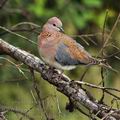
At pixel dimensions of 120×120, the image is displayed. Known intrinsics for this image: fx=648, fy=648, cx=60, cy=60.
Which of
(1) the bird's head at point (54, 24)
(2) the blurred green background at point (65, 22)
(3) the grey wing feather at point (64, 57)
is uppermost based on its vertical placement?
(1) the bird's head at point (54, 24)

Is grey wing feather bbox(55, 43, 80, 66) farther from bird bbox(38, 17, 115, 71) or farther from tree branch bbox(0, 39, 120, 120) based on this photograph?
tree branch bbox(0, 39, 120, 120)

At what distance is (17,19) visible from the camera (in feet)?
22.8

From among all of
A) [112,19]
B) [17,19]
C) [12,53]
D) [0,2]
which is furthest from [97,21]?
[12,53]

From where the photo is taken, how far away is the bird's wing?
4631 millimetres

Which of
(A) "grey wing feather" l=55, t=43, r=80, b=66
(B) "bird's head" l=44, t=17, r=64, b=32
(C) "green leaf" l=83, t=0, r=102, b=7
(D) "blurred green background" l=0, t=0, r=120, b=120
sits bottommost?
(D) "blurred green background" l=0, t=0, r=120, b=120

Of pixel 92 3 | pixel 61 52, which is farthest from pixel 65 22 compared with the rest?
pixel 61 52

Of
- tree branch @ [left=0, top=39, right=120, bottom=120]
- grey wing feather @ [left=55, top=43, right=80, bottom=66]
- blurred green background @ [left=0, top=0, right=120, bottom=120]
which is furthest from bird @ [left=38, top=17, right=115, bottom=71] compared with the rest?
blurred green background @ [left=0, top=0, right=120, bottom=120]

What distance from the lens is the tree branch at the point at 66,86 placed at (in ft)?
13.4

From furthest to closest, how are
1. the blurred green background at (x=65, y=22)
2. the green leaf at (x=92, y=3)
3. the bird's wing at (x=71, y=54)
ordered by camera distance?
the green leaf at (x=92, y=3) < the blurred green background at (x=65, y=22) < the bird's wing at (x=71, y=54)

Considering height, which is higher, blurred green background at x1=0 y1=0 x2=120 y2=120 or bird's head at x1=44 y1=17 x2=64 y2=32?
bird's head at x1=44 y1=17 x2=64 y2=32

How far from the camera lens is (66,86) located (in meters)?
4.23

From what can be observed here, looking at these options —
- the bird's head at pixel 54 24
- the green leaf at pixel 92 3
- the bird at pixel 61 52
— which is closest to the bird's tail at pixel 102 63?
the bird at pixel 61 52

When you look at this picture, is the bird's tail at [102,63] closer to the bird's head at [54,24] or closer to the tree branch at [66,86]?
the tree branch at [66,86]

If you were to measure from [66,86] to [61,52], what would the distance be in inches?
20.5
